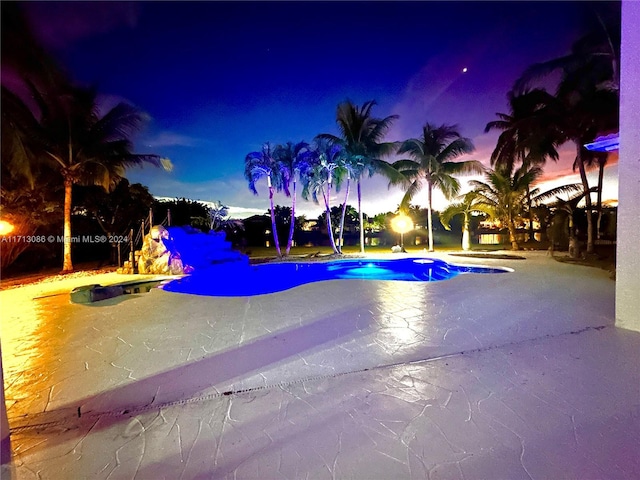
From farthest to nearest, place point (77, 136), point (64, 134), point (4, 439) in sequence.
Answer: point (77, 136), point (64, 134), point (4, 439)

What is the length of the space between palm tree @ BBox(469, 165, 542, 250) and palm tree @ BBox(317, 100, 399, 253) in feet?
16.4

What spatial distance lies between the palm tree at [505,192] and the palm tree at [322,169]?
7665 mm

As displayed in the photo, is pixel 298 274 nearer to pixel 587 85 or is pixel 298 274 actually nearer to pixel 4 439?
pixel 4 439

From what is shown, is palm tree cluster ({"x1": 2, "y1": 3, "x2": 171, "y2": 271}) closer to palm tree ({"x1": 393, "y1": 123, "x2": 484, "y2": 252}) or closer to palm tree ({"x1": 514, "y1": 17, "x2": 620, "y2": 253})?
palm tree ({"x1": 393, "y1": 123, "x2": 484, "y2": 252})

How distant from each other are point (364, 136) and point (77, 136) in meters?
12.9

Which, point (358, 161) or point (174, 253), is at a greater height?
point (358, 161)

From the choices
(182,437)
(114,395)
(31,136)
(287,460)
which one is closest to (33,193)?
(31,136)

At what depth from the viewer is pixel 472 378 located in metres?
2.74

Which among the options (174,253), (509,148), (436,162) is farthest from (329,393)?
(436,162)

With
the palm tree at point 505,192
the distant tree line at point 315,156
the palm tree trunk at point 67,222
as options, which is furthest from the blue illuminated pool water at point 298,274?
the palm tree at point 505,192

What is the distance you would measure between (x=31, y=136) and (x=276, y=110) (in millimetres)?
10364

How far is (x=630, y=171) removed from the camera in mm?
3717

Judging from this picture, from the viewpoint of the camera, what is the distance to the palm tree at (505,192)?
15195 mm

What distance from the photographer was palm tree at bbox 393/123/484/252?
53.9 feet
